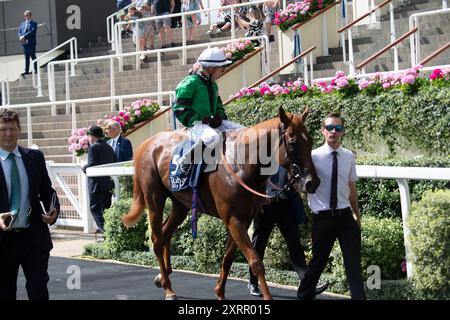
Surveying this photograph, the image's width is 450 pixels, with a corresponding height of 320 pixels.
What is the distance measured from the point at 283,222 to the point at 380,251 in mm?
929

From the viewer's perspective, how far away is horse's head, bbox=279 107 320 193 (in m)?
7.74

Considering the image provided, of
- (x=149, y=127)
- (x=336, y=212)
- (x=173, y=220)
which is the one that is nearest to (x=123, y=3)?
(x=149, y=127)

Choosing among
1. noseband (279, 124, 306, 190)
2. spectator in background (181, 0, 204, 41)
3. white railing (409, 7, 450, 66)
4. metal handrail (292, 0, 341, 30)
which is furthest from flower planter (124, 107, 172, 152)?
noseband (279, 124, 306, 190)

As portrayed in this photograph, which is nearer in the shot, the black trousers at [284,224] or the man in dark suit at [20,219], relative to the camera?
the man in dark suit at [20,219]

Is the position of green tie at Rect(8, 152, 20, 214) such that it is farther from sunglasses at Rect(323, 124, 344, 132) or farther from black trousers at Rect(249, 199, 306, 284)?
black trousers at Rect(249, 199, 306, 284)

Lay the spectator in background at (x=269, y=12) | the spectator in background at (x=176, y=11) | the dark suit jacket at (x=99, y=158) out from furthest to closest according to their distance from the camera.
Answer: the spectator in background at (x=176, y=11) → the spectator in background at (x=269, y=12) → the dark suit jacket at (x=99, y=158)

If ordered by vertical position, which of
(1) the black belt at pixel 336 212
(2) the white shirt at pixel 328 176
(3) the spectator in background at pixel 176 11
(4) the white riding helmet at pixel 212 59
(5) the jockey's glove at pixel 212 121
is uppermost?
(3) the spectator in background at pixel 176 11

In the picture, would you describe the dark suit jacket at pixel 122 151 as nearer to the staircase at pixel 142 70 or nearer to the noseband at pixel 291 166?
the staircase at pixel 142 70

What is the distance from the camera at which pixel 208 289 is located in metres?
9.42

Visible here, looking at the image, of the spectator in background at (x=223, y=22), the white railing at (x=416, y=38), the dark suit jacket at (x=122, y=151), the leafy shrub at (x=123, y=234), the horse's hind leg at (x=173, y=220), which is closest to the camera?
the horse's hind leg at (x=173, y=220)

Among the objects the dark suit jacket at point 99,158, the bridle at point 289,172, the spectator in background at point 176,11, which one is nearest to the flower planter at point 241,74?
the dark suit jacket at point 99,158

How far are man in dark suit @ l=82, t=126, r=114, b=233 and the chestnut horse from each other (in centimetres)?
354

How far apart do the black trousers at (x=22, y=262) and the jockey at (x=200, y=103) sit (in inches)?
86.4

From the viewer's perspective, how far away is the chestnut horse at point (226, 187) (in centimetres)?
788
